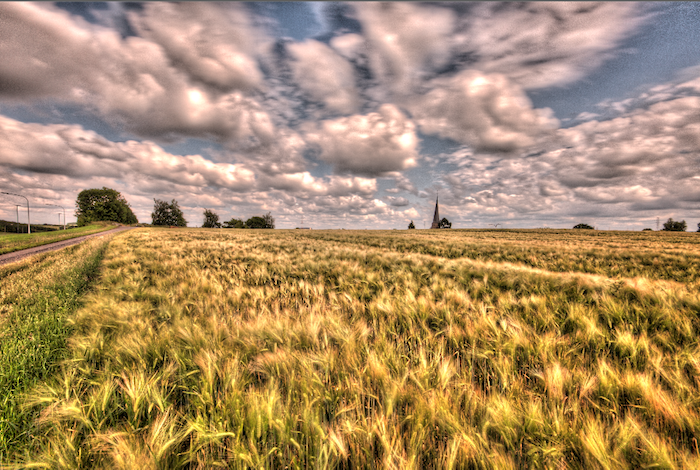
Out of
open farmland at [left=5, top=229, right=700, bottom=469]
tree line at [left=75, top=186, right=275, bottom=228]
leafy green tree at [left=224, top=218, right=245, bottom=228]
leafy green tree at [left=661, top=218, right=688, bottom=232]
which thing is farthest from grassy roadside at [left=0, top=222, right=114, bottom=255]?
leafy green tree at [left=661, top=218, right=688, bottom=232]

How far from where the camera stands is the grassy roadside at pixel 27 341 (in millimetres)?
1446

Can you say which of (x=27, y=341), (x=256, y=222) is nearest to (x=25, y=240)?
(x=27, y=341)

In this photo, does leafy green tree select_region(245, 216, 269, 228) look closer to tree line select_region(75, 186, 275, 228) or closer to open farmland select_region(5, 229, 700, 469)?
tree line select_region(75, 186, 275, 228)

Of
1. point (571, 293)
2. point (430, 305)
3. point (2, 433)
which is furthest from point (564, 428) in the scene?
point (571, 293)

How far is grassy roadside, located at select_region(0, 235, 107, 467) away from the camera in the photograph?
1.45 meters

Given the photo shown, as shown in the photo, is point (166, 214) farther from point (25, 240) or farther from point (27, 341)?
point (27, 341)

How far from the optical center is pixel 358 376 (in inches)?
67.5

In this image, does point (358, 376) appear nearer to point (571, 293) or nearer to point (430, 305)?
point (430, 305)

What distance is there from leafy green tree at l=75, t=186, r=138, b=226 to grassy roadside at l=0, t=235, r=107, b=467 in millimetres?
118509

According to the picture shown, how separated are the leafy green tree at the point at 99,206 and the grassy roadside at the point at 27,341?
11851cm

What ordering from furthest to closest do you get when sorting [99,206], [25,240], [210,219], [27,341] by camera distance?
[210,219] < [99,206] < [25,240] < [27,341]

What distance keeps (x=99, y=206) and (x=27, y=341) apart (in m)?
129

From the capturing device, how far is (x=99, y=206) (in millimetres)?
94312

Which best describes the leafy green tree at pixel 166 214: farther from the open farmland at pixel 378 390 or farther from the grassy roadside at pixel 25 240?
the open farmland at pixel 378 390
